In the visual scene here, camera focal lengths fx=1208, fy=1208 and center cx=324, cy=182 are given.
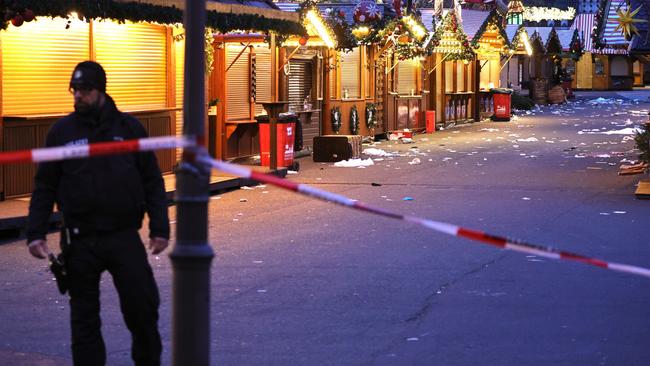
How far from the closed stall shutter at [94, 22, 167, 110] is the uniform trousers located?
11.3 meters

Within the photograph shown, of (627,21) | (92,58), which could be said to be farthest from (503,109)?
(92,58)

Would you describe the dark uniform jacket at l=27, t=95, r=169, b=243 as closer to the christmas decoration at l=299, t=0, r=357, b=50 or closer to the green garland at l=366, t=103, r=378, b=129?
the christmas decoration at l=299, t=0, r=357, b=50

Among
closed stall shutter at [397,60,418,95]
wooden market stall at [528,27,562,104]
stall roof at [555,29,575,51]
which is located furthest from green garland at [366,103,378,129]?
stall roof at [555,29,575,51]

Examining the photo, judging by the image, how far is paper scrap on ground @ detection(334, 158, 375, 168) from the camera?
23.1m

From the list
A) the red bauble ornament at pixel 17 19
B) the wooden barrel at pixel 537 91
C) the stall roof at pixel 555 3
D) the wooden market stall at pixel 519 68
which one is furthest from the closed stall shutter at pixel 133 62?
the stall roof at pixel 555 3

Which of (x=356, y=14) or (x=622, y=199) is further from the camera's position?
(x=356, y=14)

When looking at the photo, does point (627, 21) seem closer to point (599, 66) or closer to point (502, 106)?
point (502, 106)

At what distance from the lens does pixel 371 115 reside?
31.6 metres

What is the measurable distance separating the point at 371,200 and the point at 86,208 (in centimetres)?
1082

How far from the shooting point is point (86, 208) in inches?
244

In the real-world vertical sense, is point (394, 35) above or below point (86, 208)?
above

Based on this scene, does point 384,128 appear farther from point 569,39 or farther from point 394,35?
point 569,39

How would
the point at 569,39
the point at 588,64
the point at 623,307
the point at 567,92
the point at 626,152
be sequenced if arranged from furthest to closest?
1. the point at 588,64
2. the point at 569,39
3. the point at 567,92
4. the point at 626,152
5. the point at 623,307

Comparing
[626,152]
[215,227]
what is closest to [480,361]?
[215,227]
